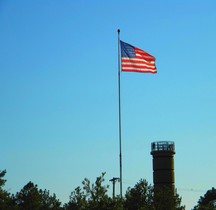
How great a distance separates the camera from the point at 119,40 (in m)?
41.2

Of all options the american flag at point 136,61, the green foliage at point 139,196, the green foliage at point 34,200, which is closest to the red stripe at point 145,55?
the american flag at point 136,61

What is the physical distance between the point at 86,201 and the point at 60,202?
155 feet

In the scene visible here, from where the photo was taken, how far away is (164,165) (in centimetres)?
7081

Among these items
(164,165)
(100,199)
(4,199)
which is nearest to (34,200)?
(4,199)

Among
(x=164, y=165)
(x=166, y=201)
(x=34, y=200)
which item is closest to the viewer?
(x=166, y=201)

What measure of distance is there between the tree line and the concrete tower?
3130mm

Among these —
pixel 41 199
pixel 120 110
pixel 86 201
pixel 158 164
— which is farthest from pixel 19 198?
pixel 120 110

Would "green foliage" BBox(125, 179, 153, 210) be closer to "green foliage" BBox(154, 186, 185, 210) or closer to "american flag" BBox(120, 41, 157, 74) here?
"green foliage" BBox(154, 186, 185, 210)

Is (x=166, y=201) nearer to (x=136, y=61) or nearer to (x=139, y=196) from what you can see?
(x=139, y=196)

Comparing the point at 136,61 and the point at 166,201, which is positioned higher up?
the point at 136,61

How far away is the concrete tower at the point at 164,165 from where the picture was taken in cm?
7031

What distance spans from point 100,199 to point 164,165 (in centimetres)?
2785

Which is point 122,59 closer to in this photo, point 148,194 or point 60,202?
point 148,194

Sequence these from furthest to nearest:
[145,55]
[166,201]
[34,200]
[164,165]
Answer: [34,200] < [164,165] < [166,201] < [145,55]
